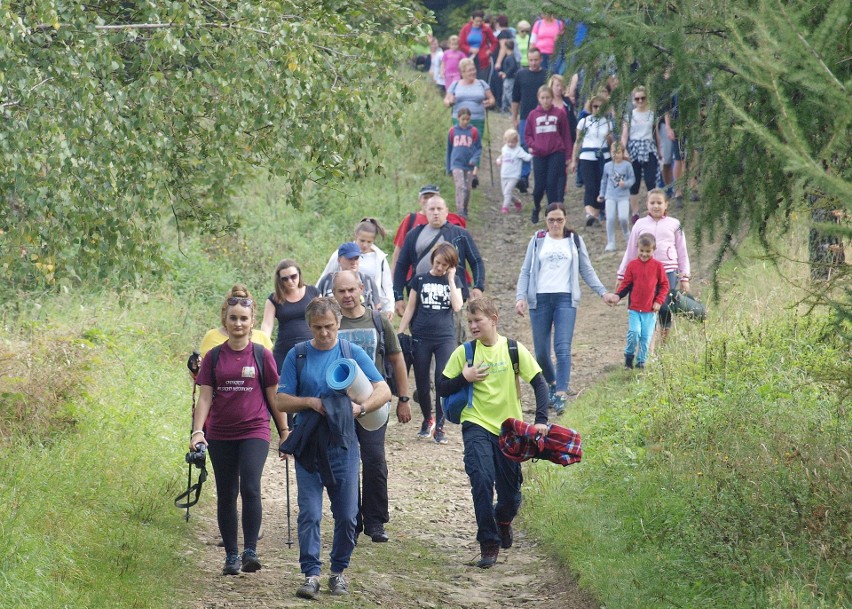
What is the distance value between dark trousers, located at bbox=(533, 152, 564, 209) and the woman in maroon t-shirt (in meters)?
12.4

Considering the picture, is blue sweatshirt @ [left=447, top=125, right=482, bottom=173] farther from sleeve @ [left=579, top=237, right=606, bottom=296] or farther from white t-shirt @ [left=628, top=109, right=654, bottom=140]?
sleeve @ [left=579, top=237, right=606, bottom=296]

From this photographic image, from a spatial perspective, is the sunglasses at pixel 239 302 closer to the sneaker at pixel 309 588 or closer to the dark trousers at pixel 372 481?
the dark trousers at pixel 372 481

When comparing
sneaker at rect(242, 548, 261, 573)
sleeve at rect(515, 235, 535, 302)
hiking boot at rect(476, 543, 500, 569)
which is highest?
sleeve at rect(515, 235, 535, 302)

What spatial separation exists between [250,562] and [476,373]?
76.9 inches

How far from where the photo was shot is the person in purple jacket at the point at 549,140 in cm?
1873

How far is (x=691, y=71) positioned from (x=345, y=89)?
11.3 ft

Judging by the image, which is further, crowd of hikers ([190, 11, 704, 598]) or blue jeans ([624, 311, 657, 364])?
blue jeans ([624, 311, 657, 364])

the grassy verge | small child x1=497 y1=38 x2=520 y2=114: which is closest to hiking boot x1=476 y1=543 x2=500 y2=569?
the grassy verge

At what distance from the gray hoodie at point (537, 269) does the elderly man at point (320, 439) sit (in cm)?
493

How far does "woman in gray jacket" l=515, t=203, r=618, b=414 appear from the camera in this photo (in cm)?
1174

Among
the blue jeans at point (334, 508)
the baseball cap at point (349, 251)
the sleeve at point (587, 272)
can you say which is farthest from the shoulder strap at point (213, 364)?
the sleeve at point (587, 272)

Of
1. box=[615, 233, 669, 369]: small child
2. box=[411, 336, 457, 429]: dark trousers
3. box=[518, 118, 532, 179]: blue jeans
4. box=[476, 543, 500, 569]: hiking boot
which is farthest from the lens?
box=[518, 118, 532, 179]: blue jeans

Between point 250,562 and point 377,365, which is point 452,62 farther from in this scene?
point 250,562

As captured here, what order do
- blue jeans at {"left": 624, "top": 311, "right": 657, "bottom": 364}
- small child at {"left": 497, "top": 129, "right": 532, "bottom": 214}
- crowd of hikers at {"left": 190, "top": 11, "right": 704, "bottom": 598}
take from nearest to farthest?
crowd of hikers at {"left": 190, "top": 11, "right": 704, "bottom": 598}, blue jeans at {"left": 624, "top": 311, "right": 657, "bottom": 364}, small child at {"left": 497, "top": 129, "right": 532, "bottom": 214}
